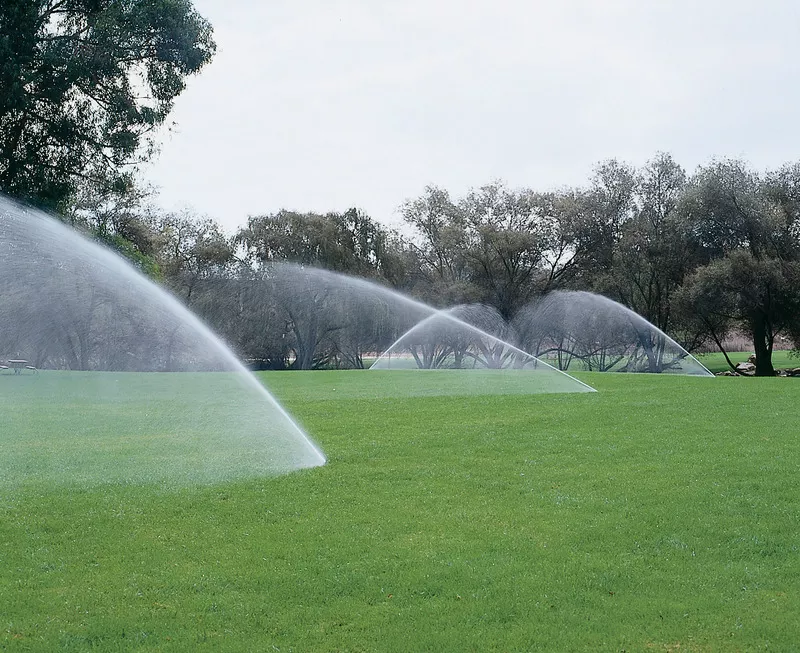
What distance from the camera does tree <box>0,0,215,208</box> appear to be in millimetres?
18656

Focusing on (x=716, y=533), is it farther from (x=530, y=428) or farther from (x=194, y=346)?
(x=194, y=346)

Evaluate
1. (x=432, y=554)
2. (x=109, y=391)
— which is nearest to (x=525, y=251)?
(x=109, y=391)

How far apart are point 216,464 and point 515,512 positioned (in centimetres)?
450

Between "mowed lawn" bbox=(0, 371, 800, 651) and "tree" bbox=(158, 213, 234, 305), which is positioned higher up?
"tree" bbox=(158, 213, 234, 305)

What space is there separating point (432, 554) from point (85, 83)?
17.4 m

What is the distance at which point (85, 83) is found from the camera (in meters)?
19.6

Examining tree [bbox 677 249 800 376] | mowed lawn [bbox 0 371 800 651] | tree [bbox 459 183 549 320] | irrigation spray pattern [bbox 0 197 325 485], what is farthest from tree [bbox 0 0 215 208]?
tree [bbox 459 183 549 320]

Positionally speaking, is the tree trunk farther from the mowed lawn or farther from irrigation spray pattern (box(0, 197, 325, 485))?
the mowed lawn

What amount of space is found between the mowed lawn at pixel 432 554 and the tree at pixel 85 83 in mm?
12703

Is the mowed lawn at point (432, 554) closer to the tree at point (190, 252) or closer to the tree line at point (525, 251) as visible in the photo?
the tree line at point (525, 251)

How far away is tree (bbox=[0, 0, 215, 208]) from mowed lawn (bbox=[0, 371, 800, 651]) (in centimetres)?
1270

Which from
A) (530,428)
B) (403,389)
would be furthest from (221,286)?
(530,428)

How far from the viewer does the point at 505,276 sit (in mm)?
47562

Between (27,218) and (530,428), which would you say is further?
(27,218)
